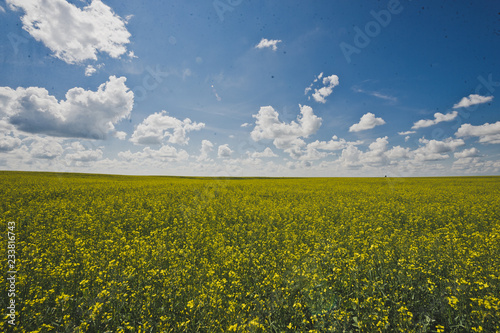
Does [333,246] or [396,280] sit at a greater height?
[333,246]

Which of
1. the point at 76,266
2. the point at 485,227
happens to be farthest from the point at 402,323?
the point at 485,227

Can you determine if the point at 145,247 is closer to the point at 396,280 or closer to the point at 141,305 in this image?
the point at 141,305

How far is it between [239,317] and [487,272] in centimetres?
542

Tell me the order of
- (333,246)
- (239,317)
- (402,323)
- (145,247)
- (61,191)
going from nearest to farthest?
1. (402,323)
2. (239,317)
3. (333,246)
4. (145,247)
5. (61,191)

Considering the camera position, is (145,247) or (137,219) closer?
(145,247)

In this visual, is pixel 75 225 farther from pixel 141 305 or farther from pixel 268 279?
pixel 268 279

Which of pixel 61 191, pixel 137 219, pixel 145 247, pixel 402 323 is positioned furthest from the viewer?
pixel 61 191

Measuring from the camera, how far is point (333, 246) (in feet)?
19.4

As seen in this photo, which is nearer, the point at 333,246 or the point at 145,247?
the point at 333,246

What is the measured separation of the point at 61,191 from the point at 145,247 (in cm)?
1630

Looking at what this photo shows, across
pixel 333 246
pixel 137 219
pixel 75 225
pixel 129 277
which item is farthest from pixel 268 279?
pixel 75 225

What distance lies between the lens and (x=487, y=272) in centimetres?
462

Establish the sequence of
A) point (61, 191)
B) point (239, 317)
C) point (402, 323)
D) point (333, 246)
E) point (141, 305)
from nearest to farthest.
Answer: point (402, 323) < point (239, 317) < point (141, 305) < point (333, 246) < point (61, 191)

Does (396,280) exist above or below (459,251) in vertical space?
below
